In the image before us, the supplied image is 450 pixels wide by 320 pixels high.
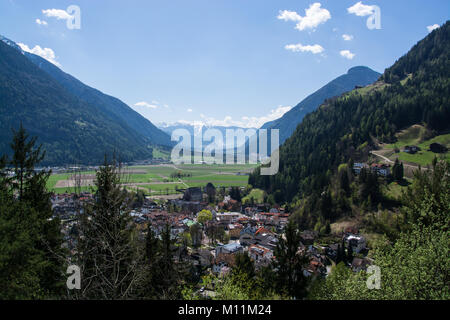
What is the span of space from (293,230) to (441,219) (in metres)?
9.35

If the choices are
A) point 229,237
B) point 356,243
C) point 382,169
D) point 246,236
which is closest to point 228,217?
point 229,237

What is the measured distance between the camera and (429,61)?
463ft

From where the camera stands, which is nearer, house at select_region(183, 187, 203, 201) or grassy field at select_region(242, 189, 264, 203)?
house at select_region(183, 187, 203, 201)

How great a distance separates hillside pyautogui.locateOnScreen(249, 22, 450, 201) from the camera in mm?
89125

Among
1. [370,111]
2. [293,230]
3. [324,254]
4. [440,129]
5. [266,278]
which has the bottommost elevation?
[324,254]

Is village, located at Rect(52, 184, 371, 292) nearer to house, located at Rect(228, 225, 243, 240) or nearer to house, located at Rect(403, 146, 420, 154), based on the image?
house, located at Rect(228, 225, 243, 240)

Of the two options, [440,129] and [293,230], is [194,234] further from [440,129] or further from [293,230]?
[440,129]

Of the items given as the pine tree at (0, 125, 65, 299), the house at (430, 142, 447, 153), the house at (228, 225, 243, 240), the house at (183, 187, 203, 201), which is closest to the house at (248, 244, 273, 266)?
the house at (228, 225, 243, 240)

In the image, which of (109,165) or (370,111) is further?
(370,111)

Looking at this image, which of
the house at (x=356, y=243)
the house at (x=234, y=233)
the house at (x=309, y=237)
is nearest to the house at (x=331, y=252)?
the house at (x=356, y=243)

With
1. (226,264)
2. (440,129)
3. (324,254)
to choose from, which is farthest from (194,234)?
(440,129)

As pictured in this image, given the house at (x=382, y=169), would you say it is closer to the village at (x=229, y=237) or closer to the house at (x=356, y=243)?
the village at (x=229, y=237)

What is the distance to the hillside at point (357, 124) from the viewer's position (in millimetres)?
89125
